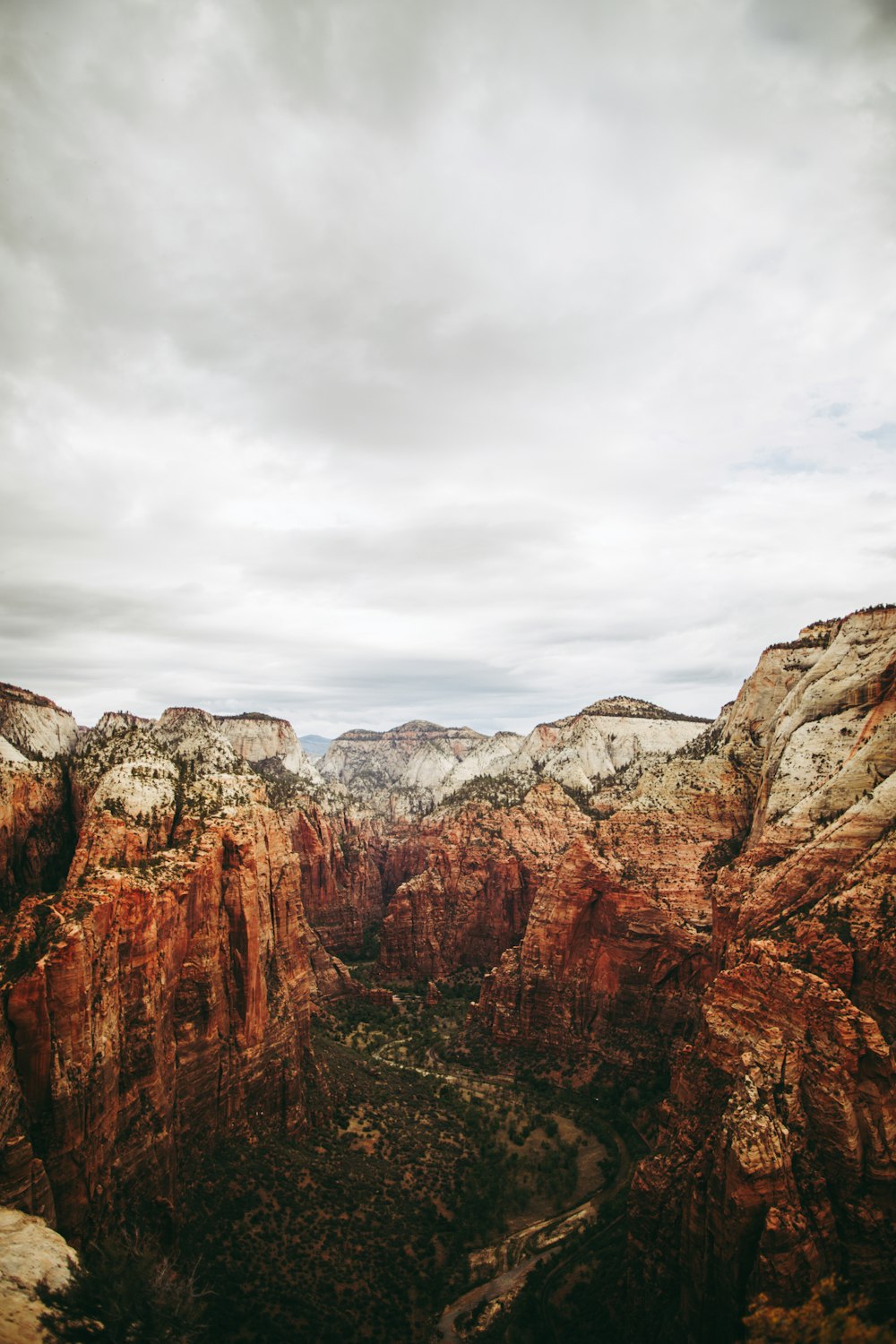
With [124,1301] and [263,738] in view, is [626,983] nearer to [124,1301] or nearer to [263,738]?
[124,1301]

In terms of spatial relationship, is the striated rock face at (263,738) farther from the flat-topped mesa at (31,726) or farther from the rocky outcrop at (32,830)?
the rocky outcrop at (32,830)


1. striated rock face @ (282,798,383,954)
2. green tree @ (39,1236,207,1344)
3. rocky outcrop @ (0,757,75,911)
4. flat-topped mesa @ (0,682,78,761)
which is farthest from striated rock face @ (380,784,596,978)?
green tree @ (39,1236,207,1344)

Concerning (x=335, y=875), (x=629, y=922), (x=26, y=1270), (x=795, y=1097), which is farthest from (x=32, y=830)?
(x=335, y=875)

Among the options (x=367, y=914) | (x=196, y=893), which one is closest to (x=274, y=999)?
(x=196, y=893)

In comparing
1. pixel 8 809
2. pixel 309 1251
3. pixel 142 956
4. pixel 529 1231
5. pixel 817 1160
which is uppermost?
pixel 8 809

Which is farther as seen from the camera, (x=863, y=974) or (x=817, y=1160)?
(x=863, y=974)

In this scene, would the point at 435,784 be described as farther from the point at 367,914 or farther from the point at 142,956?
the point at 142,956

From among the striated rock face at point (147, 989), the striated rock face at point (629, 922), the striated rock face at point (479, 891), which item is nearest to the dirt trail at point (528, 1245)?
the striated rock face at point (629, 922)
